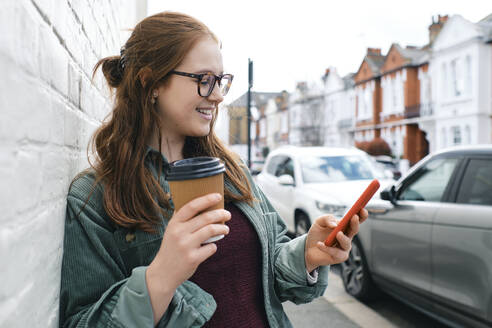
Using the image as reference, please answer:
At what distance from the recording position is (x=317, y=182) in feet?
20.7

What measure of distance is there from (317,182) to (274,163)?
5.63ft

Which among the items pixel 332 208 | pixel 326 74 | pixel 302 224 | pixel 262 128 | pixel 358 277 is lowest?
pixel 358 277

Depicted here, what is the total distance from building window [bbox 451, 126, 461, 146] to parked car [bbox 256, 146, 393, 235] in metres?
19.7

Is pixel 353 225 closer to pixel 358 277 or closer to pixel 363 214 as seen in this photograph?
pixel 363 214

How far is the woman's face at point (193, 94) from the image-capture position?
4.57 feet

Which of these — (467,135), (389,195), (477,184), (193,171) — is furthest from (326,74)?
(193,171)

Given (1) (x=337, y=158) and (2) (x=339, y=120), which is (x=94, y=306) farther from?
(2) (x=339, y=120)

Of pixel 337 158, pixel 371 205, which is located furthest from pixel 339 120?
pixel 371 205

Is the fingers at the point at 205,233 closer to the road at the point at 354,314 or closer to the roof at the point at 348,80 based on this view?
the road at the point at 354,314

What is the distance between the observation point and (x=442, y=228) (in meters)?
3.21

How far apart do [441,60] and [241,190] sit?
85.4ft

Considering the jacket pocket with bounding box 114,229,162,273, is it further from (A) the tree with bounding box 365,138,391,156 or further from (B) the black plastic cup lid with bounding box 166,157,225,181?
(A) the tree with bounding box 365,138,391,156

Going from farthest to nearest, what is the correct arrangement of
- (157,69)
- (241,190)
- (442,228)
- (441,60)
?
1. (441,60)
2. (442,228)
3. (241,190)
4. (157,69)

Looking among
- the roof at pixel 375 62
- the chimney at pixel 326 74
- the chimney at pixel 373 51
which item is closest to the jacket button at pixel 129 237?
the roof at pixel 375 62
